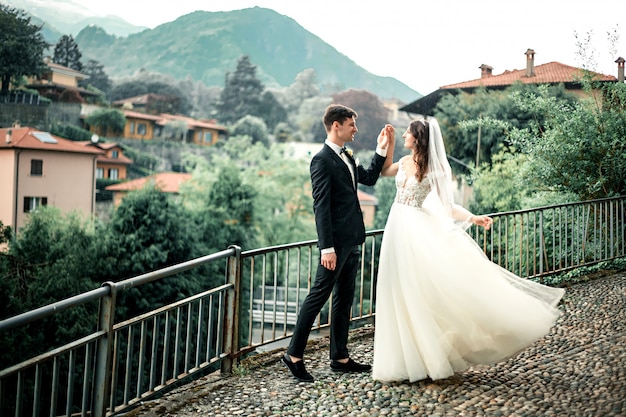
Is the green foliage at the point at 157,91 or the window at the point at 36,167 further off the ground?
the green foliage at the point at 157,91

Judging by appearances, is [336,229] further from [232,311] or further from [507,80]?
[507,80]

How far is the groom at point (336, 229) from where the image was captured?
3443 millimetres

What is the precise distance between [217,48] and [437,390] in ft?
191

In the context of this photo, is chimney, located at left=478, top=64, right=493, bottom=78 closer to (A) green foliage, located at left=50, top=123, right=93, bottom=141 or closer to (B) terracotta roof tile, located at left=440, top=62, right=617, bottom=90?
(B) terracotta roof tile, located at left=440, top=62, right=617, bottom=90

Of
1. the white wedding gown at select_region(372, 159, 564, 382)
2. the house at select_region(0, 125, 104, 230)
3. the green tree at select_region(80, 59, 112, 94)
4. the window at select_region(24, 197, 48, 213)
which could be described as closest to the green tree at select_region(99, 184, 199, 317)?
the house at select_region(0, 125, 104, 230)

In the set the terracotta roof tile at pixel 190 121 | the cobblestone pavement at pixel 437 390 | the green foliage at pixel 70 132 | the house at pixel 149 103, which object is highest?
the house at pixel 149 103

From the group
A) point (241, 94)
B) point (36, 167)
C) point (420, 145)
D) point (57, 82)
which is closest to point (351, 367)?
point (420, 145)

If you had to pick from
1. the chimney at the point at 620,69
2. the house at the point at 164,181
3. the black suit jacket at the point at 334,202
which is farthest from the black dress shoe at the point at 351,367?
the house at the point at 164,181

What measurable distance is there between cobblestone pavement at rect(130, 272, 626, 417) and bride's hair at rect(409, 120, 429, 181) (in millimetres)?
1165

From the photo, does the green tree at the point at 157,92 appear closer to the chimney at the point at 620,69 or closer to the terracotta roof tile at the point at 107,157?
the terracotta roof tile at the point at 107,157

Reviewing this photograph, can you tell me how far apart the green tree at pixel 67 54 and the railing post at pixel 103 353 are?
43734 mm

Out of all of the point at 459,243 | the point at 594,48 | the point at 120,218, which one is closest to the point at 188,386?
the point at 459,243

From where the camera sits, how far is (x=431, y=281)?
346 cm

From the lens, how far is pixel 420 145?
3586 mm
